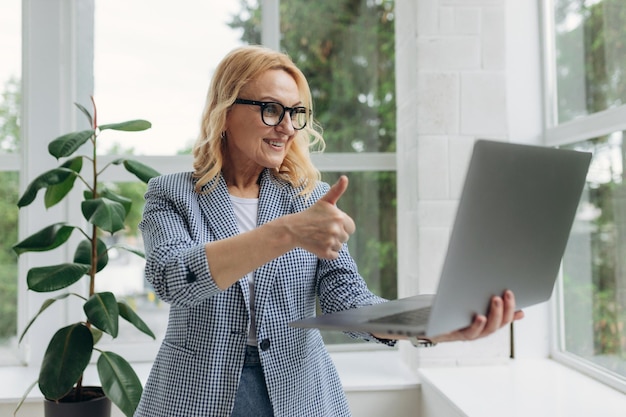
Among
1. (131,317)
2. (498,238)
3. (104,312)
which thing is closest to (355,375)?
(131,317)

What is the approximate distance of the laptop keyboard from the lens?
957 mm

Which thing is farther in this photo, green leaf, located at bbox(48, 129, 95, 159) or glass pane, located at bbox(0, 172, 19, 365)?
glass pane, located at bbox(0, 172, 19, 365)

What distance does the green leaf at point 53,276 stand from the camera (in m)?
1.90

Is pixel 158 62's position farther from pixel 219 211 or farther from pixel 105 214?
pixel 219 211

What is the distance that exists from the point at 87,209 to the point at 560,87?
176 cm

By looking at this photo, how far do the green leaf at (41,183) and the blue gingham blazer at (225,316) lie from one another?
800mm

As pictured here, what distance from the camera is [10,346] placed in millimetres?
2578

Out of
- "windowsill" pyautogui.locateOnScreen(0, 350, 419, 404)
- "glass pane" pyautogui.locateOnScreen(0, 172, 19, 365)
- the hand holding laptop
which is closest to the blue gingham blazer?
the hand holding laptop

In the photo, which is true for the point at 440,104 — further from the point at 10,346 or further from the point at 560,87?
the point at 10,346

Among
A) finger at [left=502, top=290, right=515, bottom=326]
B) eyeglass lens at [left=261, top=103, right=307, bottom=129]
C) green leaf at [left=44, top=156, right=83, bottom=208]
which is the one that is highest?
eyeglass lens at [left=261, top=103, right=307, bottom=129]

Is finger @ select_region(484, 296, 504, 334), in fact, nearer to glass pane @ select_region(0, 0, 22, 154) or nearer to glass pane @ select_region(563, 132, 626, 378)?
glass pane @ select_region(563, 132, 626, 378)

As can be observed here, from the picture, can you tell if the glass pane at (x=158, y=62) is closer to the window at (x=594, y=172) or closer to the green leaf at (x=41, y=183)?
the green leaf at (x=41, y=183)

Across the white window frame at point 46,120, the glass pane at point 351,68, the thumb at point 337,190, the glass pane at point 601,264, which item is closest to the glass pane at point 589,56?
the glass pane at point 601,264

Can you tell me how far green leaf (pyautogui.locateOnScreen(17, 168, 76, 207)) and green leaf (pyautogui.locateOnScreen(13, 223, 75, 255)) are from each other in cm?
11
